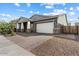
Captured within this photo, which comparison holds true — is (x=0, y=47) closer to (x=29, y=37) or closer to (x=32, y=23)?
(x=29, y=37)

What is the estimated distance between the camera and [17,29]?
6.97 meters

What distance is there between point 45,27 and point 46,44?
1099 mm

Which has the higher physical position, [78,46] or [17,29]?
[17,29]

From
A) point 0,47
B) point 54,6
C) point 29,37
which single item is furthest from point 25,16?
point 0,47

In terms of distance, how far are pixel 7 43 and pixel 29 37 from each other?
1135 millimetres

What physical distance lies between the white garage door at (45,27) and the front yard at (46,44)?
0.36 metres

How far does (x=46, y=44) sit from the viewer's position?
20.5 ft

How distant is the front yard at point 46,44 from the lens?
567 cm

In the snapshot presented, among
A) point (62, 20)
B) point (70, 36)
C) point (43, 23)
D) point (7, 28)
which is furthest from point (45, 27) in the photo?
point (7, 28)

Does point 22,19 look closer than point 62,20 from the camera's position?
No

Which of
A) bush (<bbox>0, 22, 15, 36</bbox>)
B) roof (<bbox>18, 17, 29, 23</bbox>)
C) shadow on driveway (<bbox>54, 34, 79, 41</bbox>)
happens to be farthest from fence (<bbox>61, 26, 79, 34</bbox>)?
bush (<bbox>0, 22, 15, 36</bbox>)

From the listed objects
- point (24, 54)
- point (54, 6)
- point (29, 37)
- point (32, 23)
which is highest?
point (54, 6)

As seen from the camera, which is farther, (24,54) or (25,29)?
(25,29)

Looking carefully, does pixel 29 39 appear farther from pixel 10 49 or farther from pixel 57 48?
pixel 57 48
